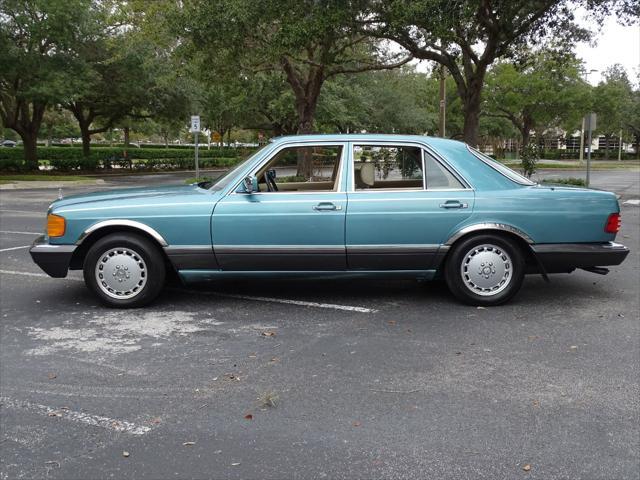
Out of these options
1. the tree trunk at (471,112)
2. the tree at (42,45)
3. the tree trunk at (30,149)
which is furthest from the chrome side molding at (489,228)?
the tree trunk at (30,149)

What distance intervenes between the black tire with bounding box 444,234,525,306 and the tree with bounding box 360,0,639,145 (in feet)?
32.8

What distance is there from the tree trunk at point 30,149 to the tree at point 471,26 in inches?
783

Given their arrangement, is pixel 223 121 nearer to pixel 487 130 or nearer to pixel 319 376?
pixel 487 130

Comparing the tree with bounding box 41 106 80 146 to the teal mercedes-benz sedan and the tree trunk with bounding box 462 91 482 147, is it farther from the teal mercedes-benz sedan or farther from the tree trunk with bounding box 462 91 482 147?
the teal mercedes-benz sedan

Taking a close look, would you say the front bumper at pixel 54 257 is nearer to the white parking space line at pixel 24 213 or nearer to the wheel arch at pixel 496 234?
the wheel arch at pixel 496 234

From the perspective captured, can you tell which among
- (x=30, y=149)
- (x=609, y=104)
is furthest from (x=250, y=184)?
(x=609, y=104)

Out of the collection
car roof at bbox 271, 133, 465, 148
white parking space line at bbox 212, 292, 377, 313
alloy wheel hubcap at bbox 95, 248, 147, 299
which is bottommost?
white parking space line at bbox 212, 292, 377, 313

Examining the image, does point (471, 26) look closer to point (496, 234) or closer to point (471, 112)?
point (471, 112)

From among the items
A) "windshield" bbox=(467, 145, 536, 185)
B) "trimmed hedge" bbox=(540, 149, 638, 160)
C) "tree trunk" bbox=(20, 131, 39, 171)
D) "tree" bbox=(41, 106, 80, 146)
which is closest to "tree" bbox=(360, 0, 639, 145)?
"windshield" bbox=(467, 145, 536, 185)

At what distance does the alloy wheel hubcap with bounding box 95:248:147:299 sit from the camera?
5.72 metres

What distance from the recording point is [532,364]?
4.39 metres

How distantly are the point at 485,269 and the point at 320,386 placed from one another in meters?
2.48

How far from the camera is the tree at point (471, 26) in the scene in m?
14.6

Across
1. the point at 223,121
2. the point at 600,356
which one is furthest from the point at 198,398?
the point at 223,121
